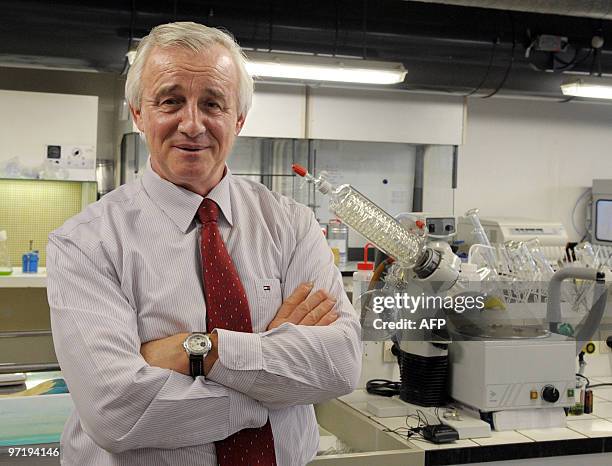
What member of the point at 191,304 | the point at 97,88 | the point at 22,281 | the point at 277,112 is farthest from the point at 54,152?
the point at 191,304

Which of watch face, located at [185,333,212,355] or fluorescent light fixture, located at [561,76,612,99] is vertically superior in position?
fluorescent light fixture, located at [561,76,612,99]

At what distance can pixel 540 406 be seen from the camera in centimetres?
262

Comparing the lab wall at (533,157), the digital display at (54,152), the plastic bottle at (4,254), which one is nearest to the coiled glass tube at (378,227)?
the digital display at (54,152)

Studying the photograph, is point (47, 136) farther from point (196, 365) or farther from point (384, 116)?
point (196, 365)

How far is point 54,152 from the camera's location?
4.83 metres

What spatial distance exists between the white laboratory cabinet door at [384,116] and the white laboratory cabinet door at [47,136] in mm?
1472

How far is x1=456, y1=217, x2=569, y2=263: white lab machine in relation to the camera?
5.50 meters

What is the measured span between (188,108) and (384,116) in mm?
4184

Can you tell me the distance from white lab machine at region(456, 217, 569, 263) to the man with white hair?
4023 mm

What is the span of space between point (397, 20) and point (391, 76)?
0.48 m

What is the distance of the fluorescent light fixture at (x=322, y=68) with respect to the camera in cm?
424

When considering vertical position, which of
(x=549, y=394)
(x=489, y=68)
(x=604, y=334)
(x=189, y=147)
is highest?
(x=489, y=68)

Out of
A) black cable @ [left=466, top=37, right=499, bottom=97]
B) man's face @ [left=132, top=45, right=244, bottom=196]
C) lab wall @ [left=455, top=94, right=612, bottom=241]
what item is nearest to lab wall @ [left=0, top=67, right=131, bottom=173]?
black cable @ [left=466, top=37, right=499, bottom=97]

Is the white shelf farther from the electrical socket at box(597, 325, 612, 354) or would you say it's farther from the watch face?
the watch face
